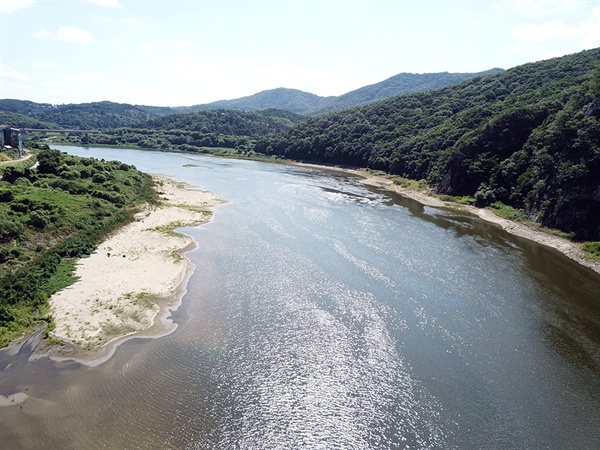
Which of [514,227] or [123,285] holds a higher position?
[514,227]

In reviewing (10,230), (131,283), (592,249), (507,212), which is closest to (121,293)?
(131,283)

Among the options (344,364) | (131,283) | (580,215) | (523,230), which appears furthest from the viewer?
(523,230)

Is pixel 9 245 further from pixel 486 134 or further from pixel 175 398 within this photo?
pixel 486 134

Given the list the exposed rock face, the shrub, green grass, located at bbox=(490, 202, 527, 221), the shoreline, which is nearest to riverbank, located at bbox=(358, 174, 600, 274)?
the shoreline

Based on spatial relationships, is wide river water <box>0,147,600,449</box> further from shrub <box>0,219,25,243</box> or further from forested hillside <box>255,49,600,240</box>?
shrub <box>0,219,25,243</box>

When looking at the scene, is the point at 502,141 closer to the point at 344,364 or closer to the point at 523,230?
the point at 523,230

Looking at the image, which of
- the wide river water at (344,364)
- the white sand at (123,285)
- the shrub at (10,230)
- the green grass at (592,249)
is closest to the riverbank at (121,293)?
the white sand at (123,285)
